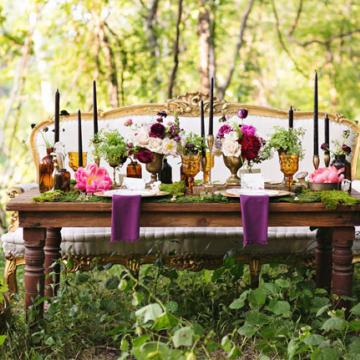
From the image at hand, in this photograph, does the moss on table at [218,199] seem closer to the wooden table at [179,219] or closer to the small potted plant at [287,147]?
the wooden table at [179,219]

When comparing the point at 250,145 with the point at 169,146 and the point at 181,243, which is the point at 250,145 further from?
the point at 181,243

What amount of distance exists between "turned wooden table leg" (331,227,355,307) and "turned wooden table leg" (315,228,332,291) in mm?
503

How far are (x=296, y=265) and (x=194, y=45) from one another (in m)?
4.10

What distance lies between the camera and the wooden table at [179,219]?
2475mm

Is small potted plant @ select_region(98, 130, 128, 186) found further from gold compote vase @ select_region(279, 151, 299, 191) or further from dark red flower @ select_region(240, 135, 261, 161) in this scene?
gold compote vase @ select_region(279, 151, 299, 191)

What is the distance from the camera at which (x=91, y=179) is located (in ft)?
8.52

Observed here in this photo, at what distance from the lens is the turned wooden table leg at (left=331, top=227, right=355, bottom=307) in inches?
101

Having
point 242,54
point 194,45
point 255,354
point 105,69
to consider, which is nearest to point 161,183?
point 255,354

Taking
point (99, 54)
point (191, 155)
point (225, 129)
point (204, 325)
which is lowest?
point (204, 325)

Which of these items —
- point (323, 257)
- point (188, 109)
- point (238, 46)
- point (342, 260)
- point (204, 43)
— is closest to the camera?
point (342, 260)

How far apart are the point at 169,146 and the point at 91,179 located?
0.32m

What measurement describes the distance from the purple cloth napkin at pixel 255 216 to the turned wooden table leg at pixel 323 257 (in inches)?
28.9

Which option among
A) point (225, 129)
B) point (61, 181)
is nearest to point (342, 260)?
point (225, 129)

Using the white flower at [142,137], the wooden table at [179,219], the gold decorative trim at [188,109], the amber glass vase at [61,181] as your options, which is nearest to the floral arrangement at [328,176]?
the wooden table at [179,219]
